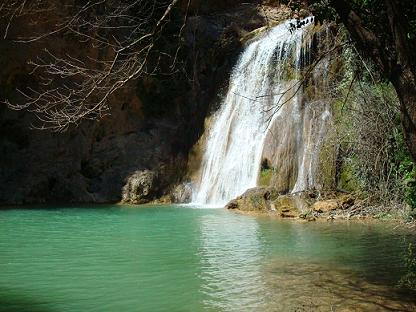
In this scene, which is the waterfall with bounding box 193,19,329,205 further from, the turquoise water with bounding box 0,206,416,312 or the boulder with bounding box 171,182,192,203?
the turquoise water with bounding box 0,206,416,312

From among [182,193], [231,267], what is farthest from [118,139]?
[231,267]

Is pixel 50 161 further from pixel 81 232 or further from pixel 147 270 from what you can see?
pixel 147 270

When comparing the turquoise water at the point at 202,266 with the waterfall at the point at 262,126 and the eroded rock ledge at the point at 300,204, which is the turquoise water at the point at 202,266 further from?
the waterfall at the point at 262,126

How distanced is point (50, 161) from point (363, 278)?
59.4 ft

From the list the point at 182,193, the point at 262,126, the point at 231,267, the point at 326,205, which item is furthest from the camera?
the point at 182,193

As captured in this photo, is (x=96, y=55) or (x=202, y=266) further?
(x=96, y=55)

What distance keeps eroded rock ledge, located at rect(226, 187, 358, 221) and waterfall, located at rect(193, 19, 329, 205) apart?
3.24ft

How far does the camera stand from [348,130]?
13.5 m

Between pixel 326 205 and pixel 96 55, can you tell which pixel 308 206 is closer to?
pixel 326 205

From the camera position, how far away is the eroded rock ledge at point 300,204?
1471 cm

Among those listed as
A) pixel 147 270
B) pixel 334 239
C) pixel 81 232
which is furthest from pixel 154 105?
pixel 147 270

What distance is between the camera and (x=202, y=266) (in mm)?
8844

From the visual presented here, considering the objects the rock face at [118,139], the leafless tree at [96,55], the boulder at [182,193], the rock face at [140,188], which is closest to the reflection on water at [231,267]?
the leafless tree at [96,55]

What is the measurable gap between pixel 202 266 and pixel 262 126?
492 inches
